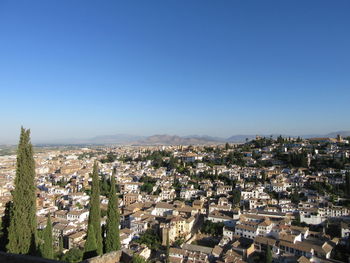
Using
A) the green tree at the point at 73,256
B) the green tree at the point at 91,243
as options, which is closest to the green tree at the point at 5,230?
the green tree at the point at 91,243

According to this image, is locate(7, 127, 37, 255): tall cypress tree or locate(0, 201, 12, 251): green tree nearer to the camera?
locate(7, 127, 37, 255): tall cypress tree

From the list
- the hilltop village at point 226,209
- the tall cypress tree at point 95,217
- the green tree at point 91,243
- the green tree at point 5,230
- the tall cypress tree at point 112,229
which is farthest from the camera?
the hilltop village at point 226,209

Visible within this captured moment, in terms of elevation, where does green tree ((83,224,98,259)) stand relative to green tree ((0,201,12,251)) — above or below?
below

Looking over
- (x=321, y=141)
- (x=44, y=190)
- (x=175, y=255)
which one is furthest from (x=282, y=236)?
(x=321, y=141)

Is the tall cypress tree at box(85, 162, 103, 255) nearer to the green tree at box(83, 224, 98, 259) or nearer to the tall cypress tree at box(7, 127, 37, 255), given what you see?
the green tree at box(83, 224, 98, 259)

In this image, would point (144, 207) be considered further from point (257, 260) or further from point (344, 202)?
point (344, 202)

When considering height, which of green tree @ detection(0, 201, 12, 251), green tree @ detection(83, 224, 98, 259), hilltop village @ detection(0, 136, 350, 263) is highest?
green tree @ detection(0, 201, 12, 251)

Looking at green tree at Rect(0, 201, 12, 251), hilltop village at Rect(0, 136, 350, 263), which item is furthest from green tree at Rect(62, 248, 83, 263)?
green tree at Rect(0, 201, 12, 251)

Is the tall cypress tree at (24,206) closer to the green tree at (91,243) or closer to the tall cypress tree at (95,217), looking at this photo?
the green tree at (91,243)
